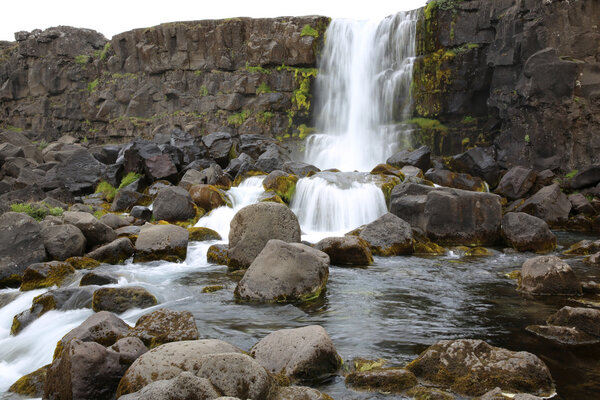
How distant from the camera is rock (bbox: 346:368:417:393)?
Answer: 488cm

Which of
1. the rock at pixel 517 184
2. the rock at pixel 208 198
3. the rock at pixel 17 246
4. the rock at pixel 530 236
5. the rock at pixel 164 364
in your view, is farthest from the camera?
the rock at pixel 517 184

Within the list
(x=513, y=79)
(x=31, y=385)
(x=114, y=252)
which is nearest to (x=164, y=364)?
(x=31, y=385)

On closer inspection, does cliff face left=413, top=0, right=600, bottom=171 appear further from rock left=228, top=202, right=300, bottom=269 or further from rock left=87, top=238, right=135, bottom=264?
rock left=87, top=238, right=135, bottom=264

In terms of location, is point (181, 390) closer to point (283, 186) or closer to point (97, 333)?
point (97, 333)

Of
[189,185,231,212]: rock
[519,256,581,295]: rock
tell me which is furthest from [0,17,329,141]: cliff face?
[519,256,581,295]: rock

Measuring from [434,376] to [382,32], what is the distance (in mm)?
25060

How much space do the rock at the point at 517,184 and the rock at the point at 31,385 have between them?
16.4m

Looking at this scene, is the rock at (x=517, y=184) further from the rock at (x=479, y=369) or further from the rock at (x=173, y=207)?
the rock at (x=479, y=369)

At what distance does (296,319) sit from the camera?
7.12 metres

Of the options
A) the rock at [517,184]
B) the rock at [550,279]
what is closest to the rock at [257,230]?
the rock at [550,279]

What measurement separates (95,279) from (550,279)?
774cm

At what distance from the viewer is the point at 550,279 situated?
27.0 feet

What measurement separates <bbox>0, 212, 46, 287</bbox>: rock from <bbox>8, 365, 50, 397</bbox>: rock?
509 cm

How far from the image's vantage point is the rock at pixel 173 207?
1553 cm
